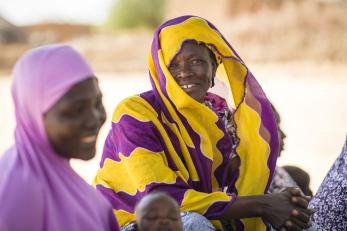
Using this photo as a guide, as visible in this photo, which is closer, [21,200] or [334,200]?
[21,200]

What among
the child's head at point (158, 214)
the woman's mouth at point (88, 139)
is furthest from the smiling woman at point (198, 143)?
the woman's mouth at point (88, 139)

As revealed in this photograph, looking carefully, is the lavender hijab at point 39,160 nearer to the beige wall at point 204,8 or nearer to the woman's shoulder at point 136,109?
the woman's shoulder at point 136,109

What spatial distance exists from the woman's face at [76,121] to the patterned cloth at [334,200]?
5.55 ft

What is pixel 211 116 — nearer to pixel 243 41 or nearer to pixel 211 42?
pixel 211 42

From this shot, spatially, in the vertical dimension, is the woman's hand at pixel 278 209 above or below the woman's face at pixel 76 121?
below

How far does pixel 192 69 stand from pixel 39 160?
1296 mm

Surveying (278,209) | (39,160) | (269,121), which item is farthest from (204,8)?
(39,160)

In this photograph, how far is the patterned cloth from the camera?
12.2 feet

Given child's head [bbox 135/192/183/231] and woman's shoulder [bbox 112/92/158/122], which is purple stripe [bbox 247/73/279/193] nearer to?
woman's shoulder [bbox 112/92/158/122]

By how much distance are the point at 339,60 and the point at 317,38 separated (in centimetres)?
134

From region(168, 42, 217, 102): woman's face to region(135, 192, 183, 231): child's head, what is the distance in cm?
102

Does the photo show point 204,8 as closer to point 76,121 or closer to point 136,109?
point 136,109

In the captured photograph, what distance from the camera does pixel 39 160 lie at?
249 centimetres

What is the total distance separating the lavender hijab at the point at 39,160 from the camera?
2.40m
